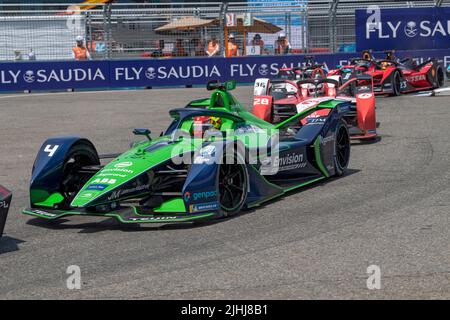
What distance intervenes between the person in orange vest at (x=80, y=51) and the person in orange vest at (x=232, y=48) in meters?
4.29

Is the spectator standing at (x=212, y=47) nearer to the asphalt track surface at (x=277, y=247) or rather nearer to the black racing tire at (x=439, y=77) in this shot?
the black racing tire at (x=439, y=77)

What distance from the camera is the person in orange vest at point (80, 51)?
22.7 m

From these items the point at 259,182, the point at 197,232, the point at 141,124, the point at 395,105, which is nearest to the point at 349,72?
the point at 395,105

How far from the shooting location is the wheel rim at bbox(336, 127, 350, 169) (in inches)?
384

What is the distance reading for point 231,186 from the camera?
7.62 metres

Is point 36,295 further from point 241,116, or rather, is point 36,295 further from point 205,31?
point 205,31

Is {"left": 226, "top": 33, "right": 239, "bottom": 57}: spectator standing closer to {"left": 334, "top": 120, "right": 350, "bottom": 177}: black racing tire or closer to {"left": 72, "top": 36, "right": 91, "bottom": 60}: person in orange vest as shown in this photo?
{"left": 72, "top": 36, "right": 91, "bottom": 60}: person in orange vest

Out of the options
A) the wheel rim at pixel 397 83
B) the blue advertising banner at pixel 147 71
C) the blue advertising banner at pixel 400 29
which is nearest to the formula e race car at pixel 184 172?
the wheel rim at pixel 397 83

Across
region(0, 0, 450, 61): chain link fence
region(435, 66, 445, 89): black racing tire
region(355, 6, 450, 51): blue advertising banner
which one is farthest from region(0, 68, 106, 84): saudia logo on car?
region(435, 66, 445, 89): black racing tire

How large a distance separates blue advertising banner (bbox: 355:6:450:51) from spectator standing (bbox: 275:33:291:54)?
2255mm

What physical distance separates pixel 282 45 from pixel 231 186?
56.5 ft

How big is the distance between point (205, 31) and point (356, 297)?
64.7 feet

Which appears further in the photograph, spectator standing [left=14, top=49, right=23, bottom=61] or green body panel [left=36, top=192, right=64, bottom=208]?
spectator standing [left=14, top=49, right=23, bottom=61]

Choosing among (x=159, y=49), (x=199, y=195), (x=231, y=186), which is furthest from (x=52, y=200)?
(x=159, y=49)
